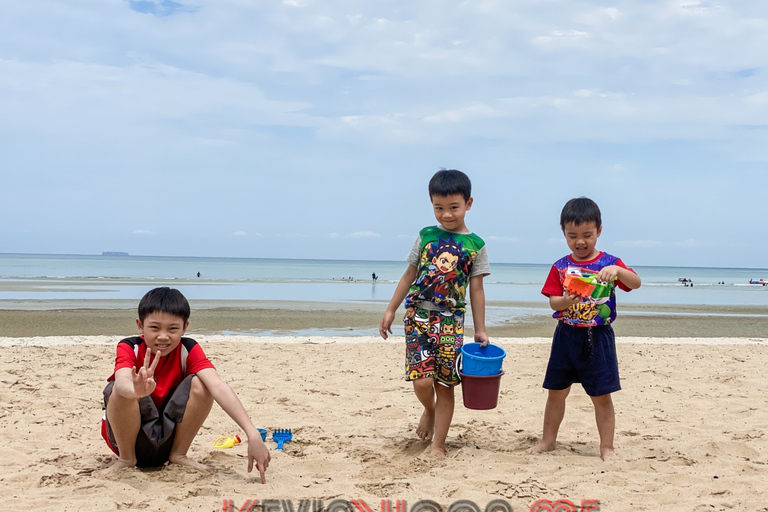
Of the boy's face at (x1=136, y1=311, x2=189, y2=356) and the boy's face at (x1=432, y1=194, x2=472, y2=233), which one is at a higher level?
the boy's face at (x1=432, y1=194, x2=472, y2=233)

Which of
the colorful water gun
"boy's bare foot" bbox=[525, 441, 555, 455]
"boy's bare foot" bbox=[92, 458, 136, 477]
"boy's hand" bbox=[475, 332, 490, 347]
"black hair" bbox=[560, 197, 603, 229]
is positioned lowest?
"boy's bare foot" bbox=[525, 441, 555, 455]

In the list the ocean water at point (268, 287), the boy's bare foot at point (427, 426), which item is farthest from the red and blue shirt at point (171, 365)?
the ocean water at point (268, 287)

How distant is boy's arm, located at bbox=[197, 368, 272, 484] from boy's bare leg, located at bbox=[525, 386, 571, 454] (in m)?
1.83

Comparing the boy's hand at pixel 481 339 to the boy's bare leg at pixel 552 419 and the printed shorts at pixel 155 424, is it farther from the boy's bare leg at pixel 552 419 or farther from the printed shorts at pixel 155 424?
the printed shorts at pixel 155 424

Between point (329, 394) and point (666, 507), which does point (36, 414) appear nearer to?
point (329, 394)

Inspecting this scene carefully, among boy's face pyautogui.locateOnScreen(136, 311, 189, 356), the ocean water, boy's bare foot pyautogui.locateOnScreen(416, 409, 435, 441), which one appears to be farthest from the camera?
the ocean water

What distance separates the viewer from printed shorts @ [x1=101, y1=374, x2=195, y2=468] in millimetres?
3355

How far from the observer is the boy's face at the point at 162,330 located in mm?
3250

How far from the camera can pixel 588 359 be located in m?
3.89

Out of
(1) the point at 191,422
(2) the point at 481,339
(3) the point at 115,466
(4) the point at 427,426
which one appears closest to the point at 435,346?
(2) the point at 481,339

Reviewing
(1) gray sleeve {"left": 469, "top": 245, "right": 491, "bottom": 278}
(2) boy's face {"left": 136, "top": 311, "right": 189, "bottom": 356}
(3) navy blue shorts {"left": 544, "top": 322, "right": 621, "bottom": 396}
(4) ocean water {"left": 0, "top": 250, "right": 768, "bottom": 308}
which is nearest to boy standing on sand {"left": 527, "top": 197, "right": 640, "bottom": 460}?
(3) navy blue shorts {"left": 544, "top": 322, "right": 621, "bottom": 396}

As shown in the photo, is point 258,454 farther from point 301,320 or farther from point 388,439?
point 301,320

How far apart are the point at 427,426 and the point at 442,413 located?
0.35 meters

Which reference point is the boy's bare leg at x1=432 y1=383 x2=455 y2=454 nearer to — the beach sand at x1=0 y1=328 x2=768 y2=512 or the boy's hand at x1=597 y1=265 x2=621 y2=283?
the beach sand at x1=0 y1=328 x2=768 y2=512
